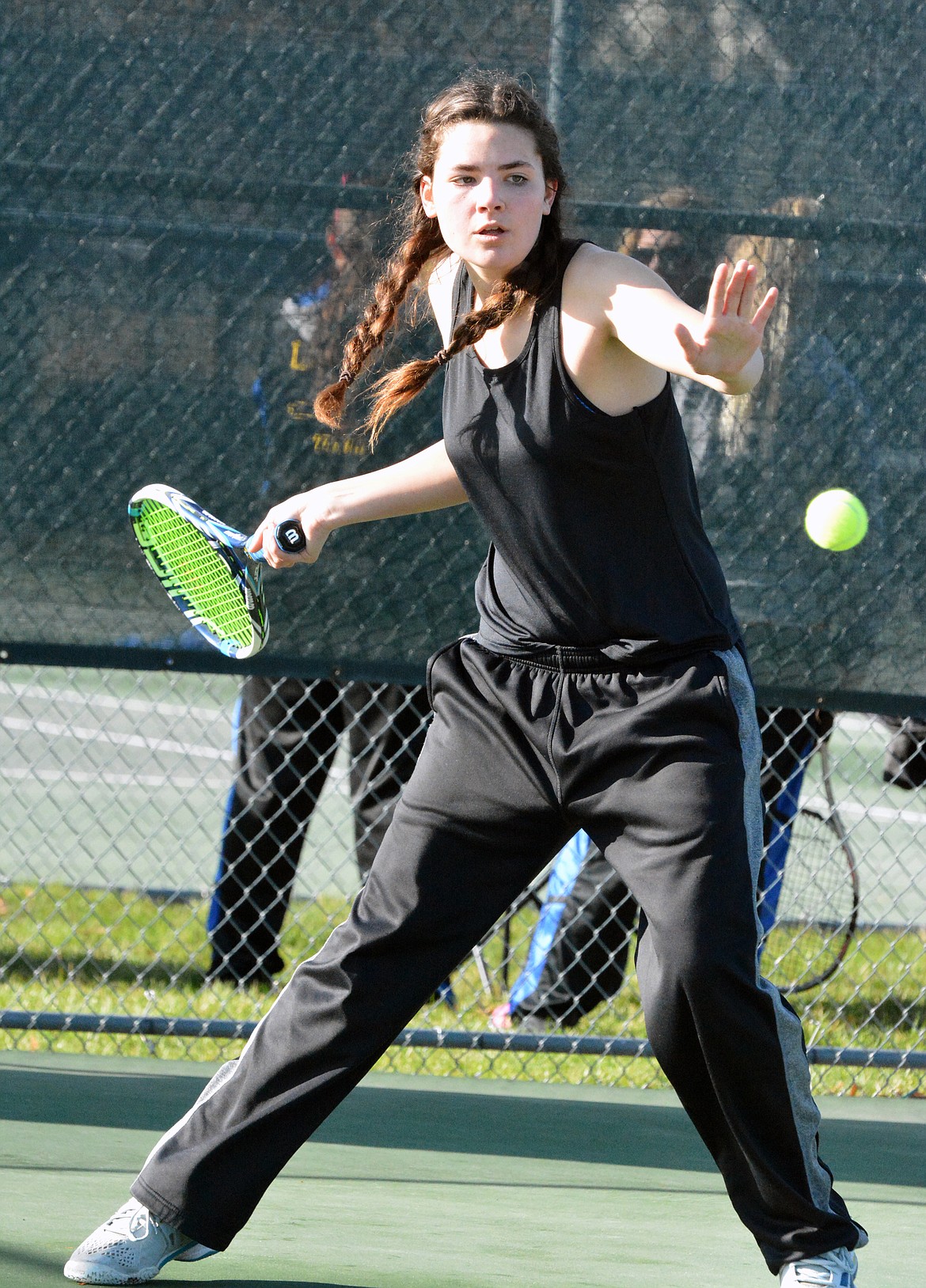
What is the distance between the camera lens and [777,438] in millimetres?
3895

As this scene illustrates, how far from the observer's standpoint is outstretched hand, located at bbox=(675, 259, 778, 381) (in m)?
2.03

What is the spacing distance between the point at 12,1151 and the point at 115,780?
714 centimetres

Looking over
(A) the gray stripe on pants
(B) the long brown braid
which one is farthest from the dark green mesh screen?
(A) the gray stripe on pants

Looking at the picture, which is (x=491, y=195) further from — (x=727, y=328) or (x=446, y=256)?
(x=727, y=328)

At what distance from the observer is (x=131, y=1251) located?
2379 millimetres

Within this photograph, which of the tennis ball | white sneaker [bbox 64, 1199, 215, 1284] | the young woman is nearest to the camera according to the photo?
the young woman

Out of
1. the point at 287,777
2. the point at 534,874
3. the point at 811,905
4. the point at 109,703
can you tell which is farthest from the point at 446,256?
the point at 109,703

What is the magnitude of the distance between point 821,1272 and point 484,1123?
1410 millimetres

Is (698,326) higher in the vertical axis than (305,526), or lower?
higher

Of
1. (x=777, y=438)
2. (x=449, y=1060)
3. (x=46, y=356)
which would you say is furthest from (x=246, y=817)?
(x=777, y=438)

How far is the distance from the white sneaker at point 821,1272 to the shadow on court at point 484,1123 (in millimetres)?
1069

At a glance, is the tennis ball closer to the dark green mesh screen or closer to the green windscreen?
the dark green mesh screen

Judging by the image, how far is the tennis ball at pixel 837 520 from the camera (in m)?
3.88

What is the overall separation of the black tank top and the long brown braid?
4cm
